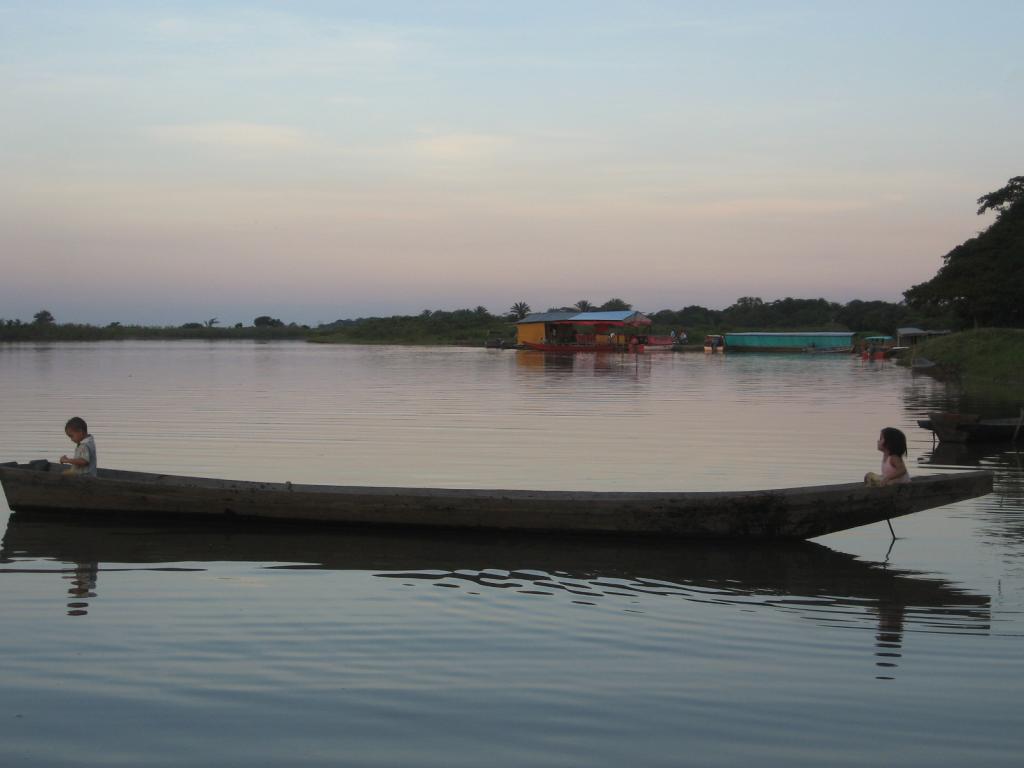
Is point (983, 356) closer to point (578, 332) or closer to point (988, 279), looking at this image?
point (988, 279)

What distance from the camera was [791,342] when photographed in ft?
246

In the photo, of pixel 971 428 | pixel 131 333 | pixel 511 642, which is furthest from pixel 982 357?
pixel 131 333

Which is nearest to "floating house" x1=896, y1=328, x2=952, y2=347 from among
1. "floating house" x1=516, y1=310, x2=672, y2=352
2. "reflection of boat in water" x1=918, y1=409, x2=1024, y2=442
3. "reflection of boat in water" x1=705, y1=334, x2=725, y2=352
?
"reflection of boat in water" x1=705, y1=334, x2=725, y2=352

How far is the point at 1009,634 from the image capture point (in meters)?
6.38

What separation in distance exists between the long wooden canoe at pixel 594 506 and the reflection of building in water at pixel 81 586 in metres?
1.56

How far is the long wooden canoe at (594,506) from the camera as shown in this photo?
28.9 ft

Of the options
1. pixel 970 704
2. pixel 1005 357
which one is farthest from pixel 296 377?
pixel 970 704

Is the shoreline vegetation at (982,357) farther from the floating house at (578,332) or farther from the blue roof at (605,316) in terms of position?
the floating house at (578,332)

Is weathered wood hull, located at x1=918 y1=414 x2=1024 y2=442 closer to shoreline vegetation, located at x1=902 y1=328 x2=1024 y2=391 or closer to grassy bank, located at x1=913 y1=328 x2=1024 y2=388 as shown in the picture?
shoreline vegetation, located at x1=902 y1=328 x2=1024 y2=391

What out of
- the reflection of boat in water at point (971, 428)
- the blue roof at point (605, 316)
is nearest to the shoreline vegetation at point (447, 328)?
the blue roof at point (605, 316)

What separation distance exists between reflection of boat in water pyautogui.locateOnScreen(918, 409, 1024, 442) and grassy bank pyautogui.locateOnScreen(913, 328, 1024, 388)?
15.9 metres

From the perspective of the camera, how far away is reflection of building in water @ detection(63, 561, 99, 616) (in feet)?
22.6

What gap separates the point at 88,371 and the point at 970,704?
135 feet

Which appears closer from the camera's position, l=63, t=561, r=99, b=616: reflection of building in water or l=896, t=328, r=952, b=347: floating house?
l=63, t=561, r=99, b=616: reflection of building in water
